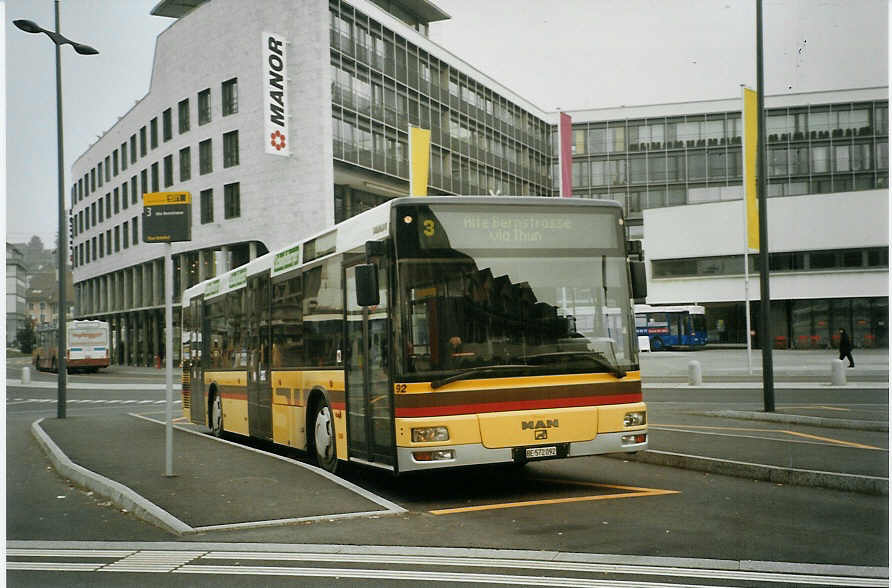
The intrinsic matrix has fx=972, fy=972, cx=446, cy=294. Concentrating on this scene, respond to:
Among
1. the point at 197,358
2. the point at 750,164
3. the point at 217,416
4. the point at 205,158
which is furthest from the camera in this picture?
the point at 205,158

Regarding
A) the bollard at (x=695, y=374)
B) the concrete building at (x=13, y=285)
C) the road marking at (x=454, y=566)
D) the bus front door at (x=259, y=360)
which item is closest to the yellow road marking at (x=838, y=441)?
the road marking at (x=454, y=566)

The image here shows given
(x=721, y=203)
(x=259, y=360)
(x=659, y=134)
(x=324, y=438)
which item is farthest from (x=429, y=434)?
(x=659, y=134)

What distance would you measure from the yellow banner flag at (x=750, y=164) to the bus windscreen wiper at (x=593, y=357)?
938 cm

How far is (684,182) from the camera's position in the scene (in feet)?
198

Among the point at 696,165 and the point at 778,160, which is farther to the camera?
the point at 696,165

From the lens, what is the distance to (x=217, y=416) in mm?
16594

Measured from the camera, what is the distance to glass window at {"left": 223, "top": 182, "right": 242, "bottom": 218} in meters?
46.9

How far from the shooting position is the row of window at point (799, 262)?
11.0 m

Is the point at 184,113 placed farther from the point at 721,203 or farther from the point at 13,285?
the point at 13,285

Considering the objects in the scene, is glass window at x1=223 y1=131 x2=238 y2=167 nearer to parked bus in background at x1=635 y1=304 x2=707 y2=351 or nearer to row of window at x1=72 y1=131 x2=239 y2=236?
row of window at x1=72 y1=131 x2=239 y2=236

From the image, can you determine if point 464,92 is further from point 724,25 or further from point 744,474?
point 744,474

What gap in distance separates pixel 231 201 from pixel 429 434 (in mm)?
40394

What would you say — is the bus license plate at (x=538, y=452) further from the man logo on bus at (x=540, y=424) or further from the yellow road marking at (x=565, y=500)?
the yellow road marking at (x=565, y=500)

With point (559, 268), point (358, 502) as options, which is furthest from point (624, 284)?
point (358, 502)
